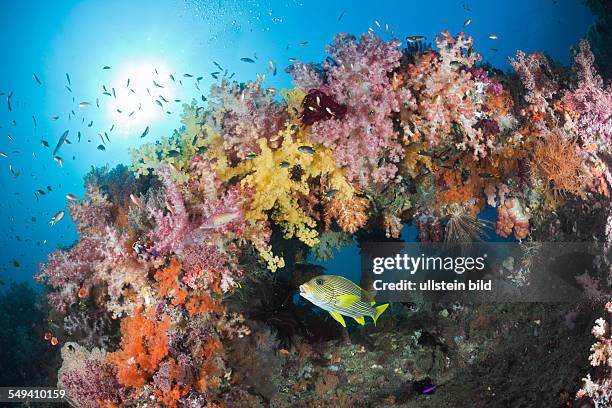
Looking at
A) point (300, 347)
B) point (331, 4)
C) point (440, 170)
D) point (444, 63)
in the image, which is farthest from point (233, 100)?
point (331, 4)

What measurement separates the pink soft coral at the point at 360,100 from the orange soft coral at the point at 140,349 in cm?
275

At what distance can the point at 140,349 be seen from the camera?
155 inches

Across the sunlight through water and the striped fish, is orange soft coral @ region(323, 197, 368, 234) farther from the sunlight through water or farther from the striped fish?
the sunlight through water

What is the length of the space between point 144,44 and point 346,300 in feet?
203

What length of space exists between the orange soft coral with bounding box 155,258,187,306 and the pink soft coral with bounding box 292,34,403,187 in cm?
217

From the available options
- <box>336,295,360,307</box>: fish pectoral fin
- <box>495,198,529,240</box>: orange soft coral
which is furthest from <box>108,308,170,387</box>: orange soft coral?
<box>495,198,529,240</box>: orange soft coral

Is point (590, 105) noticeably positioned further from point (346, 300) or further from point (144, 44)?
point (144, 44)

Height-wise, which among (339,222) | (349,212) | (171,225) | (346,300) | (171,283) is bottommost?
(346,300)

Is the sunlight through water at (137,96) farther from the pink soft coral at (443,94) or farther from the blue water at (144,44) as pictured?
the pink soft coral at (443,94)

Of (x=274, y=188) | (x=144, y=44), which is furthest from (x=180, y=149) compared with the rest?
(x=144, y=44)

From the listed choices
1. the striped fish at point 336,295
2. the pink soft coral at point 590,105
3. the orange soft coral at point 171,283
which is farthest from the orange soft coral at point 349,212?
the pink soft coral at point 590,105

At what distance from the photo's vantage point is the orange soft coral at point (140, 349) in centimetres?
388

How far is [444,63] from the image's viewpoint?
175 inches

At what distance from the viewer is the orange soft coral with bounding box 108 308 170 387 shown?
12.7 feet
